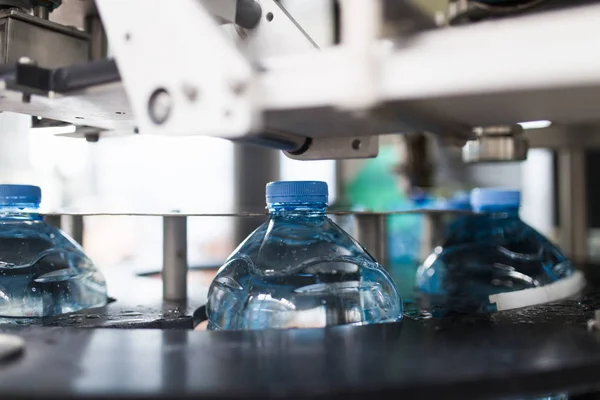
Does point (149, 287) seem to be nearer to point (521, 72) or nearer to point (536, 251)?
point (536, 251)

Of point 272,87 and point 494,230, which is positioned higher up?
point 272,87

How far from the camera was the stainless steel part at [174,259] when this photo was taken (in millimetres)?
1104

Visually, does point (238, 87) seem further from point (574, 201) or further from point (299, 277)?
point (574, 201)

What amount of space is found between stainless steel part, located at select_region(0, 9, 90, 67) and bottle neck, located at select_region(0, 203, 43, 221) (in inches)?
9.2

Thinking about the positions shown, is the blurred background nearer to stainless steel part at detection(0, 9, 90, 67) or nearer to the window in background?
the window in background

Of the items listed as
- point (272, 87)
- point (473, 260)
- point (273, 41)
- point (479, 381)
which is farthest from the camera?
point (473, 260)

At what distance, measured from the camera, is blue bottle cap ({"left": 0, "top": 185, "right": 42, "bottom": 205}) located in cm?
91

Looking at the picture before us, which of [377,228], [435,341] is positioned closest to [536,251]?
[377,228]

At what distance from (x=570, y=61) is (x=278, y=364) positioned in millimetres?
375

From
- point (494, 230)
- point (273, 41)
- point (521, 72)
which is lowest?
point (494, 230)

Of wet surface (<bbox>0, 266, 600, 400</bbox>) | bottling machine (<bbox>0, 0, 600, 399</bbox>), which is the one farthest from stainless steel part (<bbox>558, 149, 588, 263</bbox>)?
wet surface (<bbox>0, 266, 600, 400</bbox>)

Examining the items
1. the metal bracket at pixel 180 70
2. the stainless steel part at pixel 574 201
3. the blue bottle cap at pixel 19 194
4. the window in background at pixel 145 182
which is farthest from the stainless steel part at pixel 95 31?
the stainless steel part at pixel 574 201

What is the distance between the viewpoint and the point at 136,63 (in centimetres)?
67

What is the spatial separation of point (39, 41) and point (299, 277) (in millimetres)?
526
